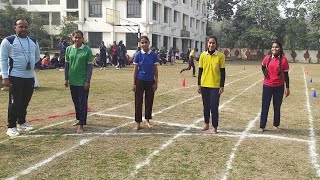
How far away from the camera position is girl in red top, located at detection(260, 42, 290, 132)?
7.42m

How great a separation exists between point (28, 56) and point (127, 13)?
3224cm

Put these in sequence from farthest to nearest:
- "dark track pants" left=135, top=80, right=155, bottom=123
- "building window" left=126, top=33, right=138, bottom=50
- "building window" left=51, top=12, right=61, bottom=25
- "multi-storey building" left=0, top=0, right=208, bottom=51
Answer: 1. "building window" left=51, top=12, right=61, bottom=25
2. "building window" left=126, top=33, right=138, bottom=50
3. "multi-storey building" left=0, top=0, right=208, bottom=51
4. "dark track pants" left=135, top=80, right=155, bottom=123

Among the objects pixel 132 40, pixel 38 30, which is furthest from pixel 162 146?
pixel 38 30

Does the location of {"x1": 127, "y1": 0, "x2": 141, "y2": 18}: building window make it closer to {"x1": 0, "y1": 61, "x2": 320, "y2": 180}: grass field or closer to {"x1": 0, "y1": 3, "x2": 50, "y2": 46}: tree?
{"x1": 0, "y1": 3, "x2": 50, "y2": 46}: tree

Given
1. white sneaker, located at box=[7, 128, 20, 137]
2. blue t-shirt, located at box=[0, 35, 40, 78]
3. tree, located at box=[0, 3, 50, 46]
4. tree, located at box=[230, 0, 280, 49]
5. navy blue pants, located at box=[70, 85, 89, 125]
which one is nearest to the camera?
blue t-shirt, located at box=[0, 35, 40, 78]

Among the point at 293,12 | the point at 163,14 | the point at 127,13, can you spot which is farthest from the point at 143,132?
the point at 293,12

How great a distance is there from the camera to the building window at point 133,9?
1494 inches

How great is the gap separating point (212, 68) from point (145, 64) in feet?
4.42

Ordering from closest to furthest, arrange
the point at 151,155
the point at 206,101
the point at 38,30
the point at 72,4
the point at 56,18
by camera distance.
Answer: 1. the point at 151,155
2. the point at 206,101
3. the point at 38,30
4. the point at 72,4
5. the point at 56,18

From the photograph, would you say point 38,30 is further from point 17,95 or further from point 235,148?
point 235,148

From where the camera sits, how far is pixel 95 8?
3912 cm

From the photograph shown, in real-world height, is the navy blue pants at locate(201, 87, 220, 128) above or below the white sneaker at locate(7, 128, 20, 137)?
above

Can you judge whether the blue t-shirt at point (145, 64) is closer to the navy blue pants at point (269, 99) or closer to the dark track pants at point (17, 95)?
the dark track pants at point (17, 95)

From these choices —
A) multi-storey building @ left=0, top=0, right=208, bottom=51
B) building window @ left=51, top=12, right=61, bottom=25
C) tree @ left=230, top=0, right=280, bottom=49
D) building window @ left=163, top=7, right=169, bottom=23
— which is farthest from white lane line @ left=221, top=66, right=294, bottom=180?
tree @ left=230, top=0, right=280, bottom=49
